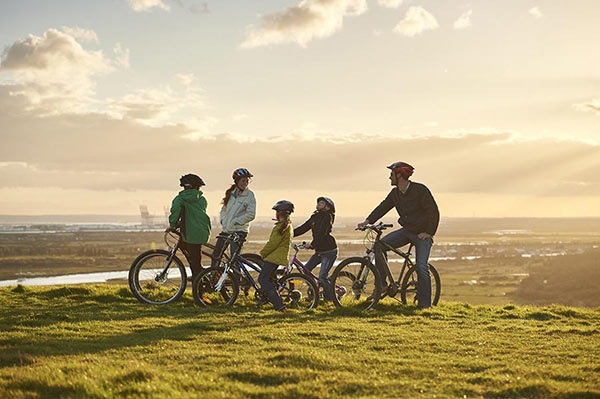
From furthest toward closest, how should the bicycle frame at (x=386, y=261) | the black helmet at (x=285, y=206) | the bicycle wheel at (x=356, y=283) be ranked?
the bicycle frame at (x=386, y=261)
the bicycle wheel at (x=356, y=283)
the black helmet at (x=285, y=206)

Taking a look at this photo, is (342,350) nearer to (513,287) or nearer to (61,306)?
(61,306)

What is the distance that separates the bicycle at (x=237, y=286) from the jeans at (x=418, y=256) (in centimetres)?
176

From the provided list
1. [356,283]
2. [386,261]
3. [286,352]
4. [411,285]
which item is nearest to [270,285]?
[356,283]

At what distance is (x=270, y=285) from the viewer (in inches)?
471

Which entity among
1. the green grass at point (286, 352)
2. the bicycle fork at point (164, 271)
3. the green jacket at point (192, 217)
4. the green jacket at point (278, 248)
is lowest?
the green grass at point (286, 352)

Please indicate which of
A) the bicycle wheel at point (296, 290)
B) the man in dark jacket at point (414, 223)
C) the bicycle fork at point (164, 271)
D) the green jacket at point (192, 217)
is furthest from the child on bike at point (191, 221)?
the man in dark jacket at point (414, 223)

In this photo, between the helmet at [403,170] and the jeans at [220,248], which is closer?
the jeans at [220,248]

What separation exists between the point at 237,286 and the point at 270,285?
796mm

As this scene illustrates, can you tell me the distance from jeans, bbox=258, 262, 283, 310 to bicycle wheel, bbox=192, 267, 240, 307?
664 millimetres

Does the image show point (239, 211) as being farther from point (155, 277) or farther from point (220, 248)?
point (155, 277)

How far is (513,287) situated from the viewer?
286 ft

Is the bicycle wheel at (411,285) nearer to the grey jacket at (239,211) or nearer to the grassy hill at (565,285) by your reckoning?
the grey jacket at (239,211)

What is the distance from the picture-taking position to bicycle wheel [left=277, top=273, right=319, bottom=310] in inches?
491

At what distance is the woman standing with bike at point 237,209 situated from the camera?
505 inches
